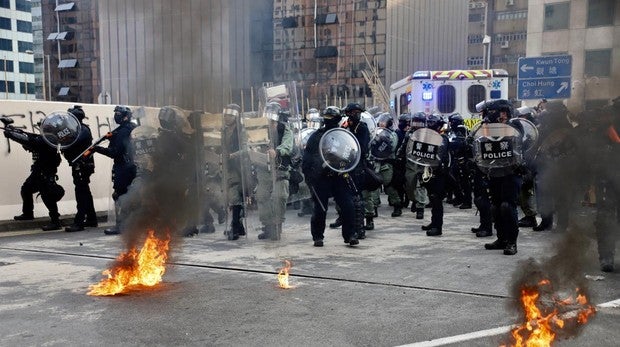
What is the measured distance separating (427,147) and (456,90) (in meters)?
8.55

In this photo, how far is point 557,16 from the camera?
2.50 meters

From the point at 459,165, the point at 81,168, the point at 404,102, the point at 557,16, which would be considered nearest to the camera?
the point at 557,16

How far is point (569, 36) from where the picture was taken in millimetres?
2412

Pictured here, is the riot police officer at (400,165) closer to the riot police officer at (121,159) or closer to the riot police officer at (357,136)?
the riot police officer at (357,136)

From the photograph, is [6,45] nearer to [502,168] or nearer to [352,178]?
[352,178]

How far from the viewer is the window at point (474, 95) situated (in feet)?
50.6

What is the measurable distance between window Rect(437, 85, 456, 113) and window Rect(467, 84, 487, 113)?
0.39 metres

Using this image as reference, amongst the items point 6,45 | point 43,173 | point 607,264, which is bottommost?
point 607,264

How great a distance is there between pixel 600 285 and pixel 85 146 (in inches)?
275

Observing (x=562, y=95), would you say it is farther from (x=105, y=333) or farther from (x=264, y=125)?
(x=264, y=125)

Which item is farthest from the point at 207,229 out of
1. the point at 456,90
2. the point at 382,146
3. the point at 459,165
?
→ the point at 456,90

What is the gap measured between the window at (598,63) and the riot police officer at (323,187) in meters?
4.96

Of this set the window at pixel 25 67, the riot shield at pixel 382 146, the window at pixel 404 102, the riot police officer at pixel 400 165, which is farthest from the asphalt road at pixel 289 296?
the window at pixel 25 67

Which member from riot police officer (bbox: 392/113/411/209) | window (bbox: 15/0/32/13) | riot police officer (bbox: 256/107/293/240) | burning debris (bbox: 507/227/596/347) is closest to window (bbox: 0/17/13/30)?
window (bbox: 15/0/32/13)
